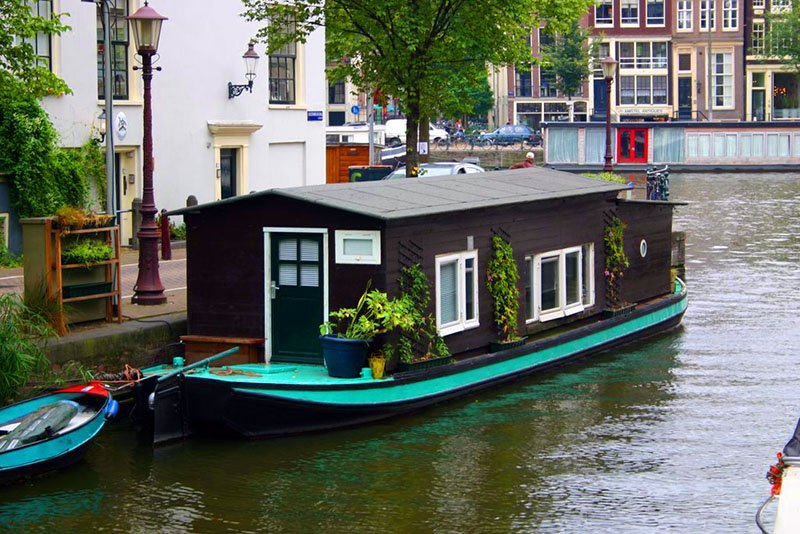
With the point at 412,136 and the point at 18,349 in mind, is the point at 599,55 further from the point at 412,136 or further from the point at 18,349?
the point at 18,349

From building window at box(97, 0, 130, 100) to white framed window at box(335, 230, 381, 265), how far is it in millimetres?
13760

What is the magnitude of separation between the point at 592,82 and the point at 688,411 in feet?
232

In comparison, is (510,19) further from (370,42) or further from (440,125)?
(440,125)

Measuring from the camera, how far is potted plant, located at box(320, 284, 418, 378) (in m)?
16.0

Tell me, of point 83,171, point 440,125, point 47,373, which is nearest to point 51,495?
point 47,373

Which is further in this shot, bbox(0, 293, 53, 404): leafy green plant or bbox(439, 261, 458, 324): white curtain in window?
bbox(439, 261, 458, 324): white curtain in window

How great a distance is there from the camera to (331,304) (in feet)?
54.6

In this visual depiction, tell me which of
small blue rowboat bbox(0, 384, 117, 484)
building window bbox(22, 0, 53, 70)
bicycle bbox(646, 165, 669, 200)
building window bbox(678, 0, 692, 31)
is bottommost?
small blue rowboat bbox(0, 384, 117, 484)

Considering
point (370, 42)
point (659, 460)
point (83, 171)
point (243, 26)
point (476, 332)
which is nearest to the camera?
point (659, 460)

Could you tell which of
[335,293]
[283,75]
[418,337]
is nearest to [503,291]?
[418,337]

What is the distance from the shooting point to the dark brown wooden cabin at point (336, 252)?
16.6 meters

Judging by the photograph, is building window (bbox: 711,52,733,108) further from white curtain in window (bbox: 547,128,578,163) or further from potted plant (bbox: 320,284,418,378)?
potted plant (bbox: 320,284,418,378)

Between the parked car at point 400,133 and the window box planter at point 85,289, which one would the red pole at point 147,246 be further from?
the parked car at point 400,133

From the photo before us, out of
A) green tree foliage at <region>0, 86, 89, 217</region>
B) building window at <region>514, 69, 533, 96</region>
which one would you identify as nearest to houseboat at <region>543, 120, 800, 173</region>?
building window at <region>514, 69, 533, 96</region>
